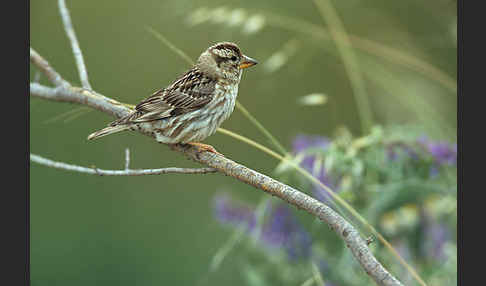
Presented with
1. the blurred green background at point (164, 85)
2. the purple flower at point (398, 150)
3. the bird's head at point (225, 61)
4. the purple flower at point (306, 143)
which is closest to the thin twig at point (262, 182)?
the bird's head at point (225, 61)

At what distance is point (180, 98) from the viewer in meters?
2.87

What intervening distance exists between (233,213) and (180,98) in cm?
77

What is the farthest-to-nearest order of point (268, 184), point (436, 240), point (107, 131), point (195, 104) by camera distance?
point (436, 240)
point (195, 104)
point (107, 131)
point (268, 184)

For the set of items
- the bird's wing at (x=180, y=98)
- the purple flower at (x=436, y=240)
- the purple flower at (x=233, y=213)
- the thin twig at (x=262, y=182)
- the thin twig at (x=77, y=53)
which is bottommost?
the purple flower at (x=436, y=240)

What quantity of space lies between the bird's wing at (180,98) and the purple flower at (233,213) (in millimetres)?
697

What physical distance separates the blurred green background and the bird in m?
0.84

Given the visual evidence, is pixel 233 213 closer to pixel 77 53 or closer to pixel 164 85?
pixel 77 53

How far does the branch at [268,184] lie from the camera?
1729mm

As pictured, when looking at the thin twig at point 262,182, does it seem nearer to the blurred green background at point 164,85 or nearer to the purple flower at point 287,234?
the purple flower at point 287,234

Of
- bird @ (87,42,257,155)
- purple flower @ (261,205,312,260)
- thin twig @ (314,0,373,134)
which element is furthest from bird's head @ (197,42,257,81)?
purple flower @ (261,205,312,260)

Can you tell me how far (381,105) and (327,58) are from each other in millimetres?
653

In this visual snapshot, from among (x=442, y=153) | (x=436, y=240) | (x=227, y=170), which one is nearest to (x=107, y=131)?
(x=227, y=170)

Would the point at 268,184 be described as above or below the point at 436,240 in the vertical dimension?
above

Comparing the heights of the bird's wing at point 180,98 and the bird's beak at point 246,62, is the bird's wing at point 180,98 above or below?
below
